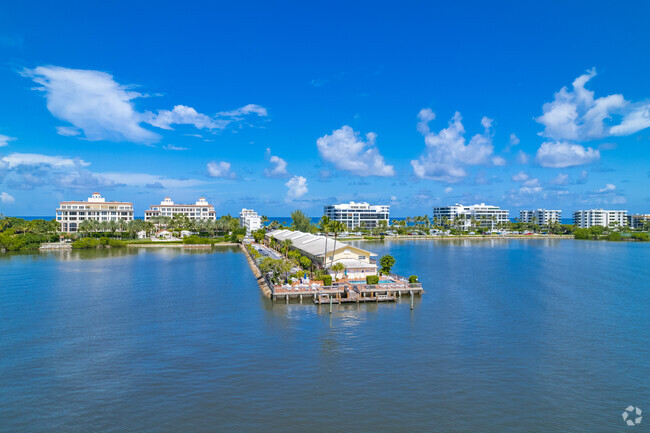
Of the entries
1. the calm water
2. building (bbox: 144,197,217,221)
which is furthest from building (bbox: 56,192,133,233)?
the calm water

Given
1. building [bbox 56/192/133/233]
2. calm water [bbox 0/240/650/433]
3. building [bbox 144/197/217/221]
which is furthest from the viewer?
building [bbox 144/197/217/221]

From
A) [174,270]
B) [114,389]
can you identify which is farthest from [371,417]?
[174,270]

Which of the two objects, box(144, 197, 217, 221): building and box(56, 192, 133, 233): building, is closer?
box(56, 192, 133, 233): building

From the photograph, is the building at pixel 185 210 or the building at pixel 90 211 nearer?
the building at pixel 90 211

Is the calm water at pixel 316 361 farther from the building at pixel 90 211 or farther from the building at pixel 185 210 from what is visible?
the building at pixel 185 210

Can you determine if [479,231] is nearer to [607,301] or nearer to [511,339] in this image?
[607,301]

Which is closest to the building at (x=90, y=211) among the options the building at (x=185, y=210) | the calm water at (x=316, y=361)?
the building at (x=185, y=210)

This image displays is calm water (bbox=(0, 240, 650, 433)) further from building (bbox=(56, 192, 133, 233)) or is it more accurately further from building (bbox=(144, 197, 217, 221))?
building (bbox=(144, 197, 217, 221))
